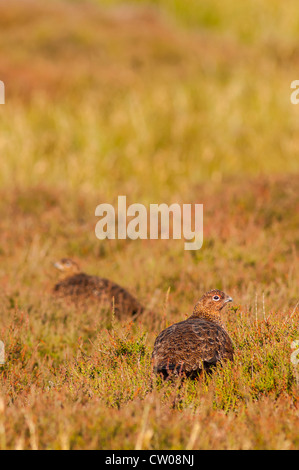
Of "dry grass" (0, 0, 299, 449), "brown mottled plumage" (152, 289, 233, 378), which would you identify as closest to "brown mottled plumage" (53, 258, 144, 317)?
"dry grass" (0, 0, 299, 449)

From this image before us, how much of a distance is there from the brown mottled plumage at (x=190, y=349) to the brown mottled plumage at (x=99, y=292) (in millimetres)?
1957

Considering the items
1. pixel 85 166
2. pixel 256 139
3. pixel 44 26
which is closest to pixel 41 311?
Answer: pixel 85 166

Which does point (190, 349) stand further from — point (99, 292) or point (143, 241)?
point (143, 241)

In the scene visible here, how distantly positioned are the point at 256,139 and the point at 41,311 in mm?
9907

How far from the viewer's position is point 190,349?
4.05 metres

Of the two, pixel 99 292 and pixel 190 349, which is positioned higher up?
pixel 99 292

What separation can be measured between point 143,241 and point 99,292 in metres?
2.63

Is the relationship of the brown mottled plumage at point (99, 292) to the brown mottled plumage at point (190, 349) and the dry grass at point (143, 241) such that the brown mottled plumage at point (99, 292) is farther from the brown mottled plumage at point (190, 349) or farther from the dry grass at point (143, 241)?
the brown mottled plumage at point (190, 349)

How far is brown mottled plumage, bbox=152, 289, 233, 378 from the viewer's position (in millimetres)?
3999

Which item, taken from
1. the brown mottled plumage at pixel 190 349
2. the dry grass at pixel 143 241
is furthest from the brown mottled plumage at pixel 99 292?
the brown mottled plumage at pixel 190 349

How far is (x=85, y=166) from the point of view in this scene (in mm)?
13477

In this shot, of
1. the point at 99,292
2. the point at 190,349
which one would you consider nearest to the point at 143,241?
the point at 99,292

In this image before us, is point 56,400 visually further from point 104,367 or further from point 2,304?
point 2,304

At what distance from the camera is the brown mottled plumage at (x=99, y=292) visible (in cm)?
637
